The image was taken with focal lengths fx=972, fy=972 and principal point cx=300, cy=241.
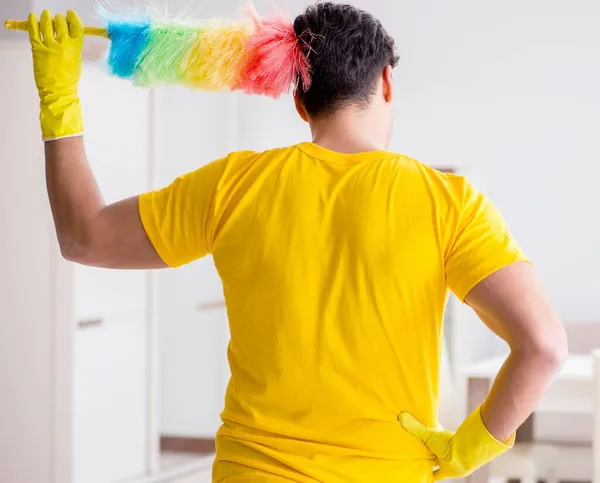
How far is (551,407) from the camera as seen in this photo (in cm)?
326

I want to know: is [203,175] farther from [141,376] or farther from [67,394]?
[141,376]

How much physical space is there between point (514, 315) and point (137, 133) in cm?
323

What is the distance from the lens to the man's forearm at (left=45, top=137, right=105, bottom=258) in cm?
124

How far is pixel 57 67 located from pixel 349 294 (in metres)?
0.52

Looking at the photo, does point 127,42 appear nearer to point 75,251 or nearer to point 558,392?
point 75,251

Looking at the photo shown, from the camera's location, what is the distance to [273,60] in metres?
1.24

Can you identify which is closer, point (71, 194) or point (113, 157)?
point (71, 194)

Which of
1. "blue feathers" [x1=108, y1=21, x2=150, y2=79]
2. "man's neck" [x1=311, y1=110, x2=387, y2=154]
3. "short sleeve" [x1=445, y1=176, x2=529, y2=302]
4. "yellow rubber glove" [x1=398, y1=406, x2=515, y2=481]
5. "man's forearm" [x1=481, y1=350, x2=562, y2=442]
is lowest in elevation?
"yellow rubber glove" [x1=398, y1=406, x2=515, y2=481]

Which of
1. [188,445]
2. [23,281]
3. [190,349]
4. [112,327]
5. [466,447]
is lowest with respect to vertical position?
[188,445]

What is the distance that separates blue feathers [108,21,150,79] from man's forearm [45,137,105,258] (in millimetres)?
134

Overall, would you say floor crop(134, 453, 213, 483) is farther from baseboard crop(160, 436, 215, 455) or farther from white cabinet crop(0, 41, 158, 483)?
white cabinet crop(0, 41, 158, 483)

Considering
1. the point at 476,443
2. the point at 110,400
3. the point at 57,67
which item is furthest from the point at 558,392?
the point at 57,67

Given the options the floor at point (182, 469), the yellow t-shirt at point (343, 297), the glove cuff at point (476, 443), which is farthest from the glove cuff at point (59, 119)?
the floor at point (182, 469)

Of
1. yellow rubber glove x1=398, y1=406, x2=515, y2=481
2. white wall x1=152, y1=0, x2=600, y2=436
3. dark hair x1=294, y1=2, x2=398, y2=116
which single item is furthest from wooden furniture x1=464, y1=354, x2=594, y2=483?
dark hair x1=294, y1=2, x2=398, y2=116
